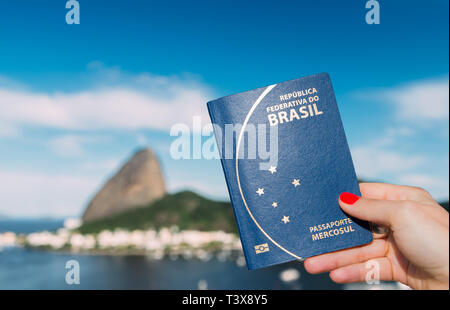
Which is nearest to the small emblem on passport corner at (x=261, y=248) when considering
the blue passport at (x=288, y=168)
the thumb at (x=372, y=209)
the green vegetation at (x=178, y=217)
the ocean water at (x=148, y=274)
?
the blue passport at (x=288, y=168)

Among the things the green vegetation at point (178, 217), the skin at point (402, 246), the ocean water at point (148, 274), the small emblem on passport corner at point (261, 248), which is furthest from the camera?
the green vegetation at point (178, 217)

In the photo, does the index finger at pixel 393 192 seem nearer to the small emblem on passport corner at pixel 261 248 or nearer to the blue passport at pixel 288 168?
the blue passport at pixel 288 168

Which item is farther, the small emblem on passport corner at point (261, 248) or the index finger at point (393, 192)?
the index finger at point (393, 192)

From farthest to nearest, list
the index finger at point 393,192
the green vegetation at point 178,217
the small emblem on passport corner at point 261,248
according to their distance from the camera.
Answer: the green vegetation at point 178,217 < the index finger at point 393,192 < the small emblem on passport corner at point 261,248

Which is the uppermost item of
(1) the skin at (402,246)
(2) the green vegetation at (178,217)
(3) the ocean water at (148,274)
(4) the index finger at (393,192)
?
(4) the index finger at (393,192)

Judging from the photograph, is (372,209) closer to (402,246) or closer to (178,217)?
(402,246)

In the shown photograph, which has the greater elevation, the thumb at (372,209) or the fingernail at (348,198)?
the fingernail at (348,198)

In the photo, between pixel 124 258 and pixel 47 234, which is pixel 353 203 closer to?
pixel 124 258
